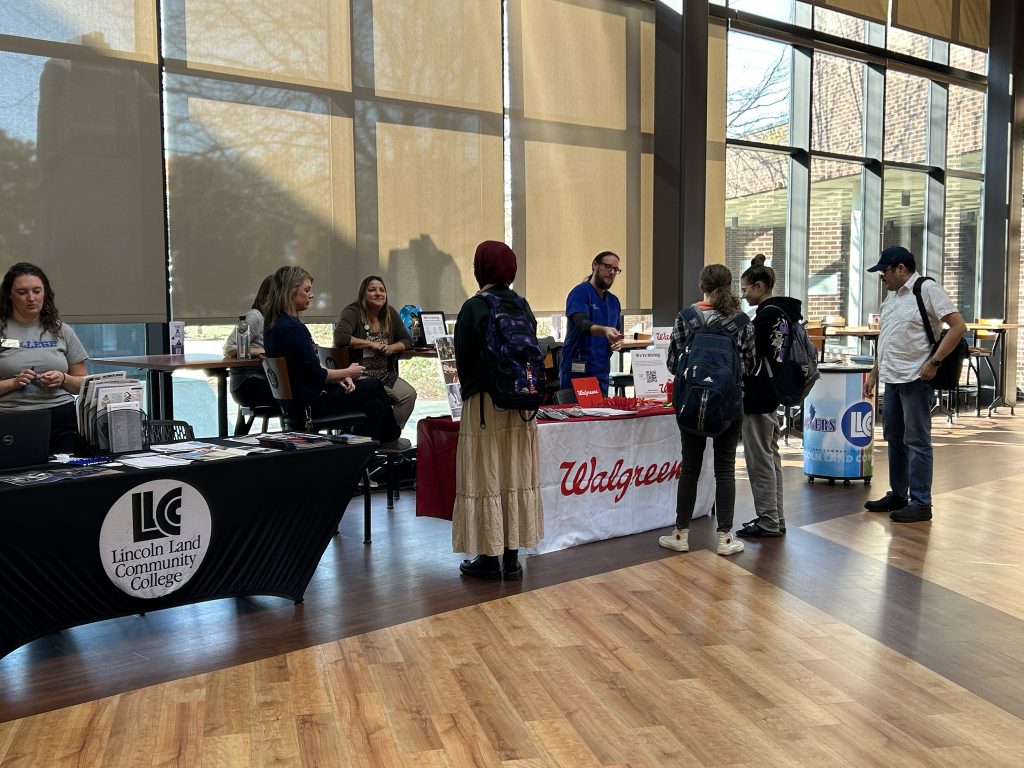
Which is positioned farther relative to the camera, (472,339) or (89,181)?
(89,181)

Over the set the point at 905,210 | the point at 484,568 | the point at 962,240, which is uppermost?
the point at 905,210

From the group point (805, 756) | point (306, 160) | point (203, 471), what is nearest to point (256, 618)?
point (203, 471)

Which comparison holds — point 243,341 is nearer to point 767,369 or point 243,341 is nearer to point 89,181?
point 89,181

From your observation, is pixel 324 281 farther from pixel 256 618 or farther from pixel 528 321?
pixel 256 618

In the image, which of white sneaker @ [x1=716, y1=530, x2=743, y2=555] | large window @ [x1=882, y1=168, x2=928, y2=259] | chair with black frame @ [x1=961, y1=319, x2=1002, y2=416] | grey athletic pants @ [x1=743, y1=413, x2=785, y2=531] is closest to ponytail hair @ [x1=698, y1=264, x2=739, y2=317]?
grey athletic pants @ [x1=743, y1=413, x2=785, y2=531]

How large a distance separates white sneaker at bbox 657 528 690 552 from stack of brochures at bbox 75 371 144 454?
8.64ft

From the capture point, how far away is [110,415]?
3.58 m

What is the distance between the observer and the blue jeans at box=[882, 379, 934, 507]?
215 inches

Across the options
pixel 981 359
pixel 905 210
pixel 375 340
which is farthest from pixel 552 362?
pixel 981 359

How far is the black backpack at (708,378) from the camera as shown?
446cm

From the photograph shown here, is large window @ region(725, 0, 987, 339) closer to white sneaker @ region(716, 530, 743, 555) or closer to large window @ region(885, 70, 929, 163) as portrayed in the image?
large window @ region(885, 70, 929, 163)

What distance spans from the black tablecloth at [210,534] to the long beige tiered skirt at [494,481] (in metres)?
0.52

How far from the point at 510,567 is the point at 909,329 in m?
2.70

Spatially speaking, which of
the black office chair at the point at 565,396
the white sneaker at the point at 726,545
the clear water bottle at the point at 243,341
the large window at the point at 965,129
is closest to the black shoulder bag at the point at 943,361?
the white sneaker at the point at 726,545
